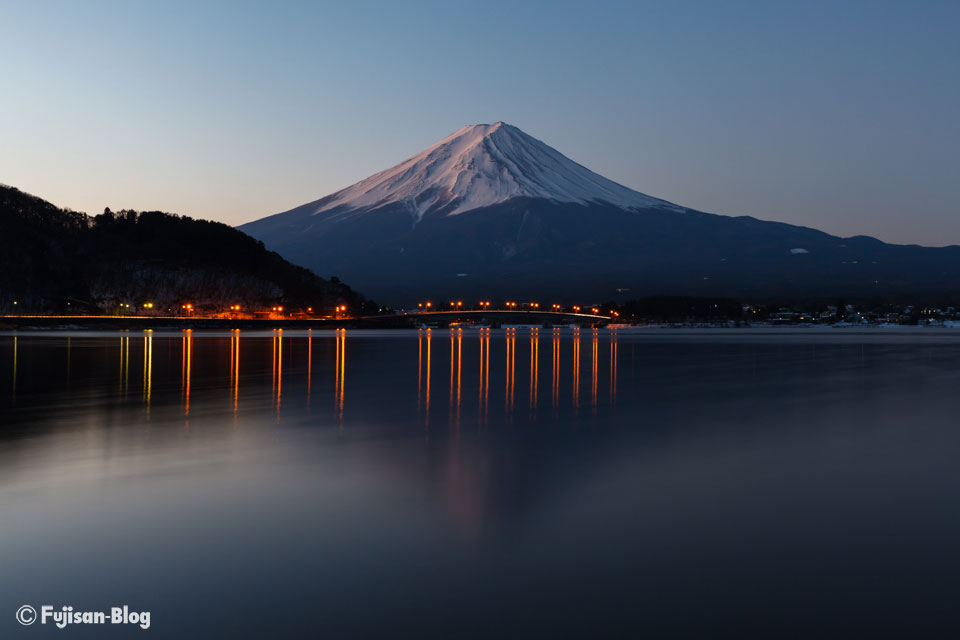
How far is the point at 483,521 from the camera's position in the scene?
8.51 meters

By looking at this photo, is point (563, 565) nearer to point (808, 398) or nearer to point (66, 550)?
point (66, 550)

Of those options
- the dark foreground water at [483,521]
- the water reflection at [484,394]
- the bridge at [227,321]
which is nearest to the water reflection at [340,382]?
the water reflection at [484,394]

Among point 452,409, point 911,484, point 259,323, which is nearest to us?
point 911,484

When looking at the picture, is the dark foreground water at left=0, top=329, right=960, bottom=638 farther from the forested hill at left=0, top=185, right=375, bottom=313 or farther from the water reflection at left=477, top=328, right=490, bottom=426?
the forested hill at left=0, top=185, right=375, bottom=313

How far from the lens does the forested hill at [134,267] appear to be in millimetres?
157125

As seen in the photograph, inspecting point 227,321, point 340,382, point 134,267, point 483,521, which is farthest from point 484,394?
point 134,267

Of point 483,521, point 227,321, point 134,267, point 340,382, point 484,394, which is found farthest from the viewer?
point 134,267

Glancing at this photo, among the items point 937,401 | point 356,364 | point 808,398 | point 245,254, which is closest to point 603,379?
point 808,398

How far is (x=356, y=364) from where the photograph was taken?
3897 centimetres

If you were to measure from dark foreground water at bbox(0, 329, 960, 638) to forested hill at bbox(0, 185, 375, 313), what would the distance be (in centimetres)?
15277

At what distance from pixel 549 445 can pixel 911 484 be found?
5.23 meters

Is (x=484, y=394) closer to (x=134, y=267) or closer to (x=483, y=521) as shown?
(x=483, y=521)

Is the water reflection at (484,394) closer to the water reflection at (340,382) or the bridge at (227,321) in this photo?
the water reflection at (340,382)

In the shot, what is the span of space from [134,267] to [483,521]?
572 feet
